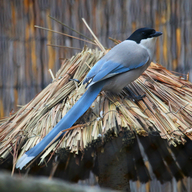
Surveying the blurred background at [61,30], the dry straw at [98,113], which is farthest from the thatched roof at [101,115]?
the blurred background at [61,30]

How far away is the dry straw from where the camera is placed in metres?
1.17

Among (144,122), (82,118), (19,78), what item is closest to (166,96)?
(144,122)

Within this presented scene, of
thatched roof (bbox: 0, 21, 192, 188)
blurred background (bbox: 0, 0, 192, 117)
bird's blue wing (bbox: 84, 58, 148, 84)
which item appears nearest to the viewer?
thatched roof (bbox: 0, 21, 192, 188)

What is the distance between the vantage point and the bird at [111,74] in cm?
124

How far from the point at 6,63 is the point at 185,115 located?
1923 millimetres

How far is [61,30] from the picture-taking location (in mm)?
2539

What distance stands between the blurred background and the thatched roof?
2.14ft

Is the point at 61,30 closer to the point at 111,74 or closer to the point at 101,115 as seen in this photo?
the point at 111,74

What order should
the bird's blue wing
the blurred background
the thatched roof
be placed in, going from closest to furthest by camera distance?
the thatched roof, the bird's blue wing, the blurred background

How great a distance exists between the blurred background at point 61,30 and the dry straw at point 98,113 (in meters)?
0.64

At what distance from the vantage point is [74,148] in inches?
44.3

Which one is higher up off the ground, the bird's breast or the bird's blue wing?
the bird's blue wing

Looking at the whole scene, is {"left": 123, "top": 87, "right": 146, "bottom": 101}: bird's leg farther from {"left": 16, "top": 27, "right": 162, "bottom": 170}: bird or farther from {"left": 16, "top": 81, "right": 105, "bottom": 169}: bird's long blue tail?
{"left": 16, "top": 81, "right": 105, "bottom": 169}: bird's long blue tail

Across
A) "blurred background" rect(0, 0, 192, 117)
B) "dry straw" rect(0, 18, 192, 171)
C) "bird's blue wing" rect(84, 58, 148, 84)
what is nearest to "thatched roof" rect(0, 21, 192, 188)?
"dry straw" rect(0, 18, 192, 171)
